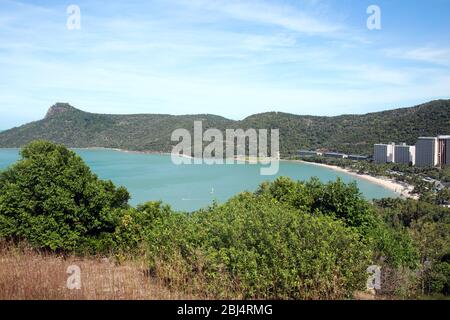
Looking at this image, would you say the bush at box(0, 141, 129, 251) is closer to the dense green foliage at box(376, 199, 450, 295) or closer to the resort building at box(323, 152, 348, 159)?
the dense green foliage at box(376, 199, 450, 295)

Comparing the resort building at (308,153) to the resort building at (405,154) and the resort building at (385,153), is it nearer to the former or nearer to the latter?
the resort building at (385,153)

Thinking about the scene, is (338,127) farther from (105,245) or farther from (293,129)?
(105,245)

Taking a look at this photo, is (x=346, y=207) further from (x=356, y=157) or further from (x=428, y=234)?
(x=356, y=157)

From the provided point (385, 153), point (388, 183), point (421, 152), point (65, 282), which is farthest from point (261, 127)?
point (65, 282)

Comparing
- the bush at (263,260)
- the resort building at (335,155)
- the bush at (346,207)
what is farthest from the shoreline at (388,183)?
the bush at (263,260)

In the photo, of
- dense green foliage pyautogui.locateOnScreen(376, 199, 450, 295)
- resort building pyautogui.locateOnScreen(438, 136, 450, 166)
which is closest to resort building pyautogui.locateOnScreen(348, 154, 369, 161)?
resort building pyautogui.locateOnScreen(438, 136, 450, 166)
